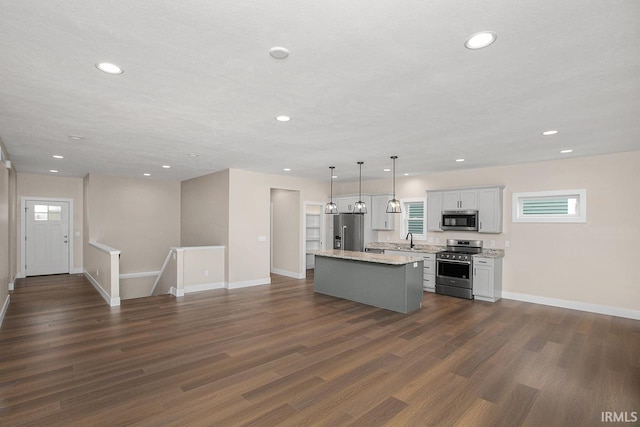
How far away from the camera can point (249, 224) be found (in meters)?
7.37

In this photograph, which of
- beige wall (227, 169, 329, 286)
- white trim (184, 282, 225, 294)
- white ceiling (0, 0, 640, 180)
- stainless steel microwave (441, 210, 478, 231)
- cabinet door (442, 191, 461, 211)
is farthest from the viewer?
beige wall (227, 169, 329, 286)

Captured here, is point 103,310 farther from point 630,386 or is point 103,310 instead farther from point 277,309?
point 630,386

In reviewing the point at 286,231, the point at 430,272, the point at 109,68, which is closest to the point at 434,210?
the point at 430,272

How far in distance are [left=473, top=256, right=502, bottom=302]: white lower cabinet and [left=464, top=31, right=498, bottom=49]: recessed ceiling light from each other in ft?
16.3

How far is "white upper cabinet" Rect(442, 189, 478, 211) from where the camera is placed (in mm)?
6566

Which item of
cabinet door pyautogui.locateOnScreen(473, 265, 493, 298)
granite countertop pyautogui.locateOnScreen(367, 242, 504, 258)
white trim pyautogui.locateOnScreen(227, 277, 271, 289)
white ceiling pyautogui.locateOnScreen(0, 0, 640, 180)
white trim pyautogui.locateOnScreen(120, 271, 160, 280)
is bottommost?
white trim pyautogui.locateOnScreen(120, 271, 160, 280)

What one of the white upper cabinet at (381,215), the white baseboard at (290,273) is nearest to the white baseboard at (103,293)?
the white baseboard at (290,273)

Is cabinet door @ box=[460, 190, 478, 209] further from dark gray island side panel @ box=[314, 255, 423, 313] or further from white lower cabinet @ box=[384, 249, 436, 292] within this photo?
dark gray island side panel @ box=[314, 255, 423, 313]

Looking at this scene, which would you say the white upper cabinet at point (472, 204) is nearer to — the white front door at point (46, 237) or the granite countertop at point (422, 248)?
the granite countertop at point (422, 248)

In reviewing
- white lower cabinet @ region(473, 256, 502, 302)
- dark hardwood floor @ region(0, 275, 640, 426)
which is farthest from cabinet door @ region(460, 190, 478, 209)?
dark hardwood floor @ region(0, 275, 640, 426)

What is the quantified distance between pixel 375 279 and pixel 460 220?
8.08ft

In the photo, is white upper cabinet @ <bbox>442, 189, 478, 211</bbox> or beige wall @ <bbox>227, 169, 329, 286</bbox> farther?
beige wall @ <bbox>227, 169, 329, 286</bbox>

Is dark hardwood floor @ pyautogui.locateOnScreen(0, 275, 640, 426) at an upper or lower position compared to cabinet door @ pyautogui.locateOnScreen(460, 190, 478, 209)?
lower

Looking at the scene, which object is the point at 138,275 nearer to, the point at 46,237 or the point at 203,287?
the point at 46,237
